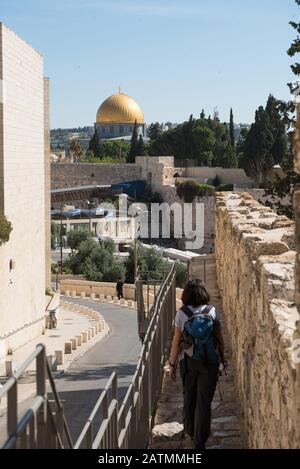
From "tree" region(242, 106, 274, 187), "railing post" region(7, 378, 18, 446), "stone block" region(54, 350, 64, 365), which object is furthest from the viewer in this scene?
"tree" region(242, 106, 274, 187)

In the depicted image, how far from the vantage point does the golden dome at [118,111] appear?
88188mm

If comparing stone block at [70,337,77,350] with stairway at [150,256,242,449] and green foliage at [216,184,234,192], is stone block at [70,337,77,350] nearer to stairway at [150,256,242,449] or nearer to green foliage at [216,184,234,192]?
stairway at [150,256,242,449]

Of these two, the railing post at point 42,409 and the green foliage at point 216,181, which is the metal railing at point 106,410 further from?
the green foliage at point 216,181

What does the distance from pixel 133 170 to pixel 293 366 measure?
2307 inches

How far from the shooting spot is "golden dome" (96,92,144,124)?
289ft

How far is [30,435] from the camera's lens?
210cm

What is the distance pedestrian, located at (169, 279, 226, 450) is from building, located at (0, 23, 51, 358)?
49.5ft

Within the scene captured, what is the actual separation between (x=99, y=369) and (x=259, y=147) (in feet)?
114

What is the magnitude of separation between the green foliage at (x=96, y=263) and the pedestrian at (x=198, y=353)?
3025cm

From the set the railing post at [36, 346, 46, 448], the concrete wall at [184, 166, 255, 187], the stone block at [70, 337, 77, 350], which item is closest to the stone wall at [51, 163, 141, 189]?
the concrete wall at [184, 166, 255, 187]

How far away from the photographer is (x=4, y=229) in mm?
19203

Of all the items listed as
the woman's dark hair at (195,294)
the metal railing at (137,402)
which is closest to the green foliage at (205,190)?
the metal railing at (137,402)
